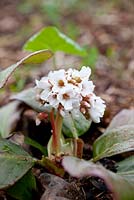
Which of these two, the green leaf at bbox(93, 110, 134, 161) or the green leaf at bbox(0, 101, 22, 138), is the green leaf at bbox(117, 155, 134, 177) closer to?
the green leaf at bbox(93, 110, 134, 161)

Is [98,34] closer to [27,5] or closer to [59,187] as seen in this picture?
[27,5]

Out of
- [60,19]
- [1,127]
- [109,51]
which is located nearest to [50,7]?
[60,19]

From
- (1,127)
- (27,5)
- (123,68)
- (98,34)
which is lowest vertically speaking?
(1,127)

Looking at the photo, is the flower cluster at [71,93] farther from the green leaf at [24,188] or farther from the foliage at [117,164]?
the green leaf at [24,188]

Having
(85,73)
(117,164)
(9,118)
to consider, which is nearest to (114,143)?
(117,164)

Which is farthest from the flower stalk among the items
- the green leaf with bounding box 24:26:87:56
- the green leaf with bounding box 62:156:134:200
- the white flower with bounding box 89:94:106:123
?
the green leaf with bounding box 24:26:87:56

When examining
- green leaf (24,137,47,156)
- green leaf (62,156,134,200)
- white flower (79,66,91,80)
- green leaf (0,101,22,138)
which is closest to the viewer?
green leaf (62,156,134,200)
